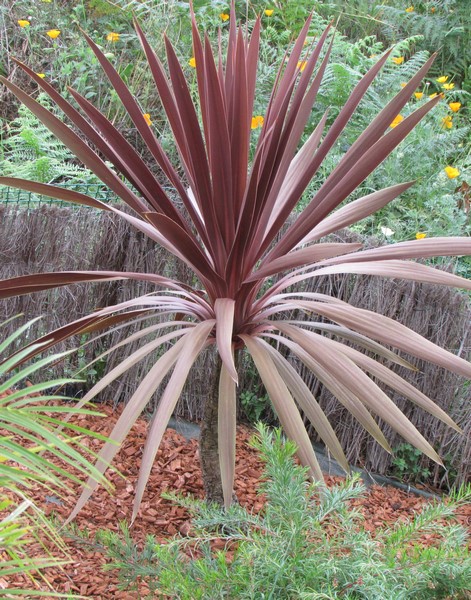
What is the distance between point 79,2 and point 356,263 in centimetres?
547

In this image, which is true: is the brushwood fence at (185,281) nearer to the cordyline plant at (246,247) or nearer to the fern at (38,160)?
the cordyline plant at (246,247)

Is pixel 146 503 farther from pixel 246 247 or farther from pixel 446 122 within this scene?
pixel 446 122

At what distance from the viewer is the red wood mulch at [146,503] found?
2.10 m

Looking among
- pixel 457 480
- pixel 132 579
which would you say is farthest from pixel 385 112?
pixel 457 480

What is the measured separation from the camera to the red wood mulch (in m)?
2.10

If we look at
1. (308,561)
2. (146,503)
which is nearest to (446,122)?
(146,503)

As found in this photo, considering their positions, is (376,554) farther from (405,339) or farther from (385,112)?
(385,112)

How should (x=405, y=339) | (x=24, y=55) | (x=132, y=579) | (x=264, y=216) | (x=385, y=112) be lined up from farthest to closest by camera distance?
1. (x=24, y=55)
2. (x=264, y=216)
3. (x=385, y=112)
4. (x=405, y=339)
5. (x=132, y=579)

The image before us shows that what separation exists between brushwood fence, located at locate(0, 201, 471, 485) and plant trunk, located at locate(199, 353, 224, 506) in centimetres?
84

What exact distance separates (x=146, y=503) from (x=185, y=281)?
1.04 meters

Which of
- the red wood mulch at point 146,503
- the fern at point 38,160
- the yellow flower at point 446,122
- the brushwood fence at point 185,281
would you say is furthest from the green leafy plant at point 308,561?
the yellow flower at point 446,122

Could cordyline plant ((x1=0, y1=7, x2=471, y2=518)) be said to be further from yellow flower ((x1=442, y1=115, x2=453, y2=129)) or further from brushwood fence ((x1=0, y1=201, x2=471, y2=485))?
yellow flower ((x1=442, y1=115, x2=453, y2=129))

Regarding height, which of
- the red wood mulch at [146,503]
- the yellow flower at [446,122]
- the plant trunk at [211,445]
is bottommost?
the red wood mulch at [146,503]

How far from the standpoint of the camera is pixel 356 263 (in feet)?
7.42
